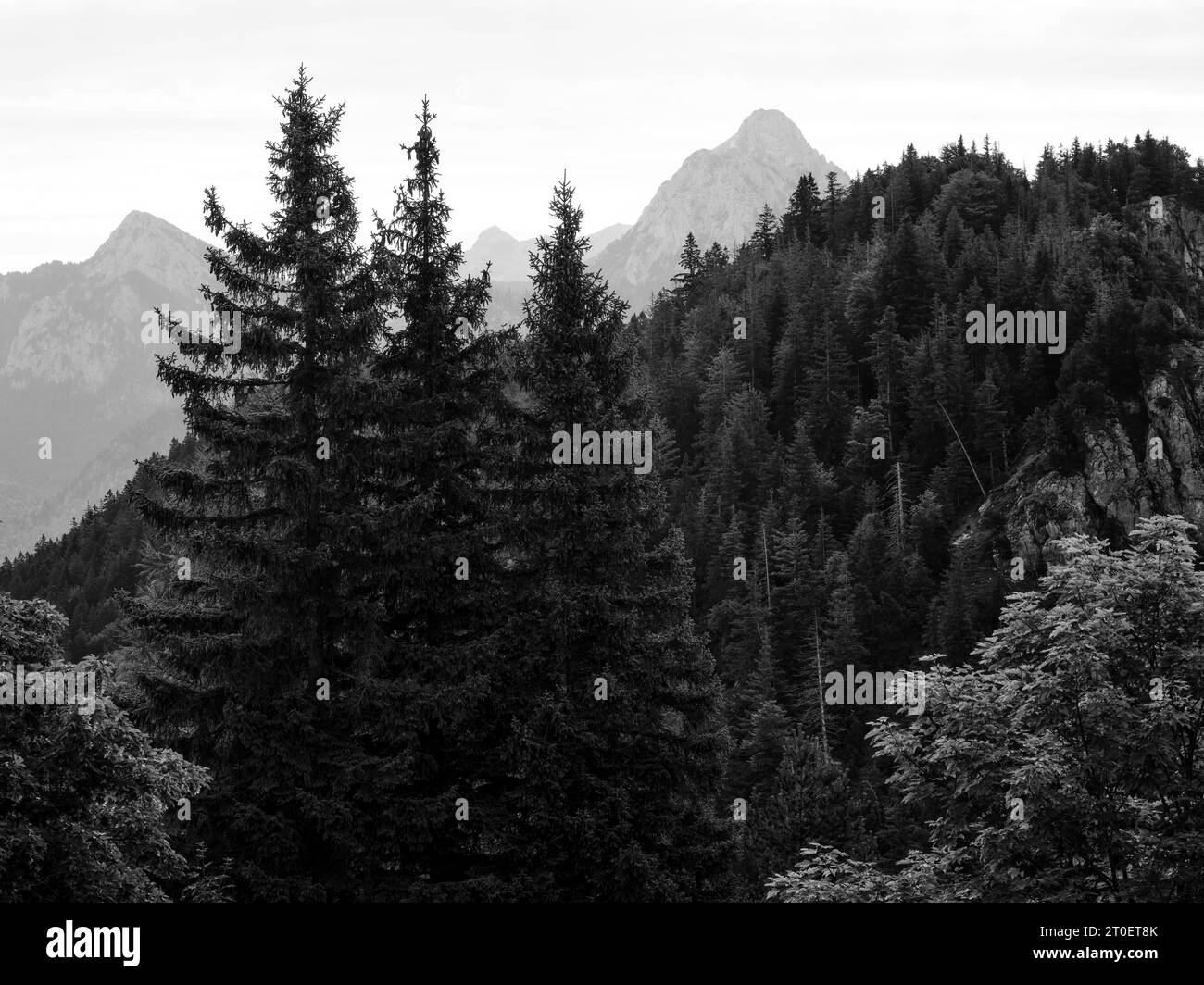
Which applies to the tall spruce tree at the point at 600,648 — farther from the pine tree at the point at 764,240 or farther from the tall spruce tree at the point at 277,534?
the pine tree at the point at 764,240

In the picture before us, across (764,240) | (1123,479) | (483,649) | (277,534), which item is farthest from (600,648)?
(764,240)

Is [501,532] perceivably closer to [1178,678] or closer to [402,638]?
[402,638]

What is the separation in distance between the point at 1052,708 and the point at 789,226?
165 meters

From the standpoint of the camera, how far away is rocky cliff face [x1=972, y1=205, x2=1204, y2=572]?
8838 centimetres

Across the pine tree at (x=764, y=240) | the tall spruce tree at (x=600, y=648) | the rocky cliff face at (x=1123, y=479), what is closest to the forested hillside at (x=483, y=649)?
the tall spruce tree at (x=600, y=648)

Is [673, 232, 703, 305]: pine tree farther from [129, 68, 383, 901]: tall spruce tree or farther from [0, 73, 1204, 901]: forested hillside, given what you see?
[129, 68, 383, 901]: tall spruce tree

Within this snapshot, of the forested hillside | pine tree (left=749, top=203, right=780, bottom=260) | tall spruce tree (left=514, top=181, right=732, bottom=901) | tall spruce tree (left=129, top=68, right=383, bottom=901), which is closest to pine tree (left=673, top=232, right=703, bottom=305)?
pine tree (left=749, top=203, right=780, bottom=260)

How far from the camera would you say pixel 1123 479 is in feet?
298

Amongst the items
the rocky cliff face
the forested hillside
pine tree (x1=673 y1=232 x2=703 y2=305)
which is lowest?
the forested hillside

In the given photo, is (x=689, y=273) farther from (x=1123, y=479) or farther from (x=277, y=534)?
(x=277, y=534)

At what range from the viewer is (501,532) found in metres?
24.4

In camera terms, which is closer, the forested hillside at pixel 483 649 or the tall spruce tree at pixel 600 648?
the forested hillside at pixel 483 649

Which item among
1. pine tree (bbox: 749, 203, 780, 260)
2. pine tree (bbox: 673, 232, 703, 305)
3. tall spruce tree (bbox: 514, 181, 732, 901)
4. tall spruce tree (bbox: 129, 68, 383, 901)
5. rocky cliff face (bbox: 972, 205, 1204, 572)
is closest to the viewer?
tall spruce tree (bbox: 129, 68, 383, 901)

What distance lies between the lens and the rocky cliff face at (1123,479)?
88.4 meters
